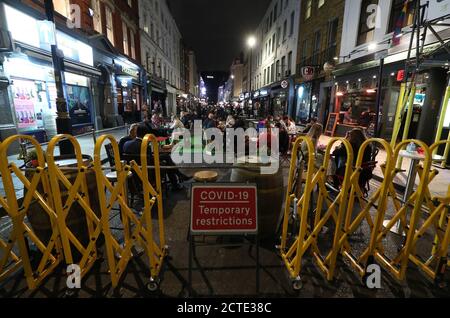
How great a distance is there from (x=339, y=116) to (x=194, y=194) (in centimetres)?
1429

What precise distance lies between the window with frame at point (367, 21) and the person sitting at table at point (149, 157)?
12.7 meters

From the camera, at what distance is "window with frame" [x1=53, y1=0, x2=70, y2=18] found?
1134 cm

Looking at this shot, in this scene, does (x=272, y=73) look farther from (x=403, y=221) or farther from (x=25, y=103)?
(x=403, y=221)

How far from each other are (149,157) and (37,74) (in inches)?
354

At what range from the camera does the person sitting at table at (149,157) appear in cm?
501

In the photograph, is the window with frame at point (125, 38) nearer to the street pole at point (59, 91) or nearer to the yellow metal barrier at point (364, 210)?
the street pole at point (59, 91)

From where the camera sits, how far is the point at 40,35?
9.95m

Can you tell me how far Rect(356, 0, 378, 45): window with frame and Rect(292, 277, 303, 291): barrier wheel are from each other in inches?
551

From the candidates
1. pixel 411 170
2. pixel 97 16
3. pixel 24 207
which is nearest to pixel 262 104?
pixel 97 16

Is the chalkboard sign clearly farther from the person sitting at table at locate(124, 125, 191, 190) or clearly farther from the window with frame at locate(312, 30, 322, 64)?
the person sitting at table at locate(124, 125, 191, 190)
